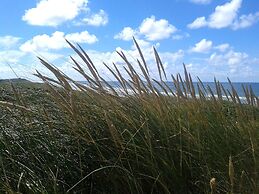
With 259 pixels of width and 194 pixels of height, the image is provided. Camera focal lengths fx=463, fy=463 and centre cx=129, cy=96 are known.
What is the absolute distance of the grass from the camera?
2.59m

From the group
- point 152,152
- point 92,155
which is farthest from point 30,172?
point 152,152

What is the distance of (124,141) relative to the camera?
264 cm

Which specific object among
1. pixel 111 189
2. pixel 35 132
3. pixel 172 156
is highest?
pixel 35 132

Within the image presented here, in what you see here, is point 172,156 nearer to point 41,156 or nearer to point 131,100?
point 131,100

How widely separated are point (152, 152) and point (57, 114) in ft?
2.25

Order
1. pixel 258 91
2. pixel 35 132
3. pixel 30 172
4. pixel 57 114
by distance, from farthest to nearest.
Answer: pixel 258 91 → pixel 57 114 → pixel 35 132 → pixel 30 172

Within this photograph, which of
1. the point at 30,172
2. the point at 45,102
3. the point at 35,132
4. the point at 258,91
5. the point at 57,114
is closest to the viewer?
the point at 30,172

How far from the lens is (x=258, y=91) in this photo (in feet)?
11.6

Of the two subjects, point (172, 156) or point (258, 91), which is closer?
point (172, 156)

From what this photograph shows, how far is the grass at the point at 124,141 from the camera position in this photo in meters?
2.59

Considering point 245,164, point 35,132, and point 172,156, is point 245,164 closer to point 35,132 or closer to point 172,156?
point 172,156

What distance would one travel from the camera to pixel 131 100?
3035 mm

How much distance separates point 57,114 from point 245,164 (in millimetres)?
1185

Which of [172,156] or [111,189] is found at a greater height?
[172,156]
